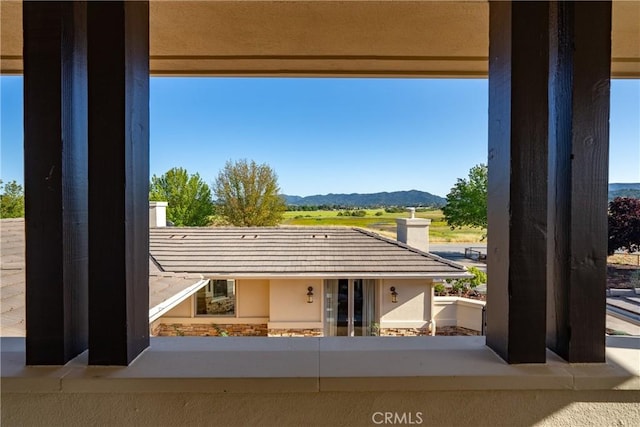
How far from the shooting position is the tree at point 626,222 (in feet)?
→ 5.59

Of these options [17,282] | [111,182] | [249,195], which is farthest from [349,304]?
[249,195]

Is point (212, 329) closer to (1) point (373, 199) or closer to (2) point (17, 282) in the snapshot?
(2) point (17, 282)

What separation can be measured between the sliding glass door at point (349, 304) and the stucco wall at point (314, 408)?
181 inches

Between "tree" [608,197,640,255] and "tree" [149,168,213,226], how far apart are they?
12398 millimetres

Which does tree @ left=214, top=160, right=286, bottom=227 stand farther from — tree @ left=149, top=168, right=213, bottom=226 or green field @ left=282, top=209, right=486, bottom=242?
green field @ left=282, top=209, right=486, bottom=242

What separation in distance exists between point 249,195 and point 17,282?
1023 centimetres

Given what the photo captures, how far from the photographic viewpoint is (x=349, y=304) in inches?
205

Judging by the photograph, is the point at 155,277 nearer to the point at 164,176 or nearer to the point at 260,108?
the point at 164,176

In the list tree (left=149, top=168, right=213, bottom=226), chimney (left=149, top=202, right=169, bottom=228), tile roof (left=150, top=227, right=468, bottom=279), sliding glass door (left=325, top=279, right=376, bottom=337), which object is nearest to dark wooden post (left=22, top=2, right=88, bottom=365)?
tile roof (left=150, top=227, right=468, bottom=279)

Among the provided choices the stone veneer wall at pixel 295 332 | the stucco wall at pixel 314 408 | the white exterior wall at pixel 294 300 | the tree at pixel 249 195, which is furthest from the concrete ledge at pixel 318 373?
the tree at pixel 249 195

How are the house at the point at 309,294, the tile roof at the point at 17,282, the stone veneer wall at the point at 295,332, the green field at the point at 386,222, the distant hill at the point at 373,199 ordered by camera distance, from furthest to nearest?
the distant hill at the point at 373,199 → the green field at the point at 386,222 → the house at the point at 309,294 → the stone veneer wall at the point at 295,332 → the tile roof at the point at 17,282

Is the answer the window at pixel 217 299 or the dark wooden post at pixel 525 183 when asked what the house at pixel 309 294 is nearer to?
the window at pixel 217 299

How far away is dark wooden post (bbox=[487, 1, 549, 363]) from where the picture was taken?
2.15 ft

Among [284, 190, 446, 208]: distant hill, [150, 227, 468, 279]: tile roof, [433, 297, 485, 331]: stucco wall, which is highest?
[284, 190, 446, 208]: distant hill
